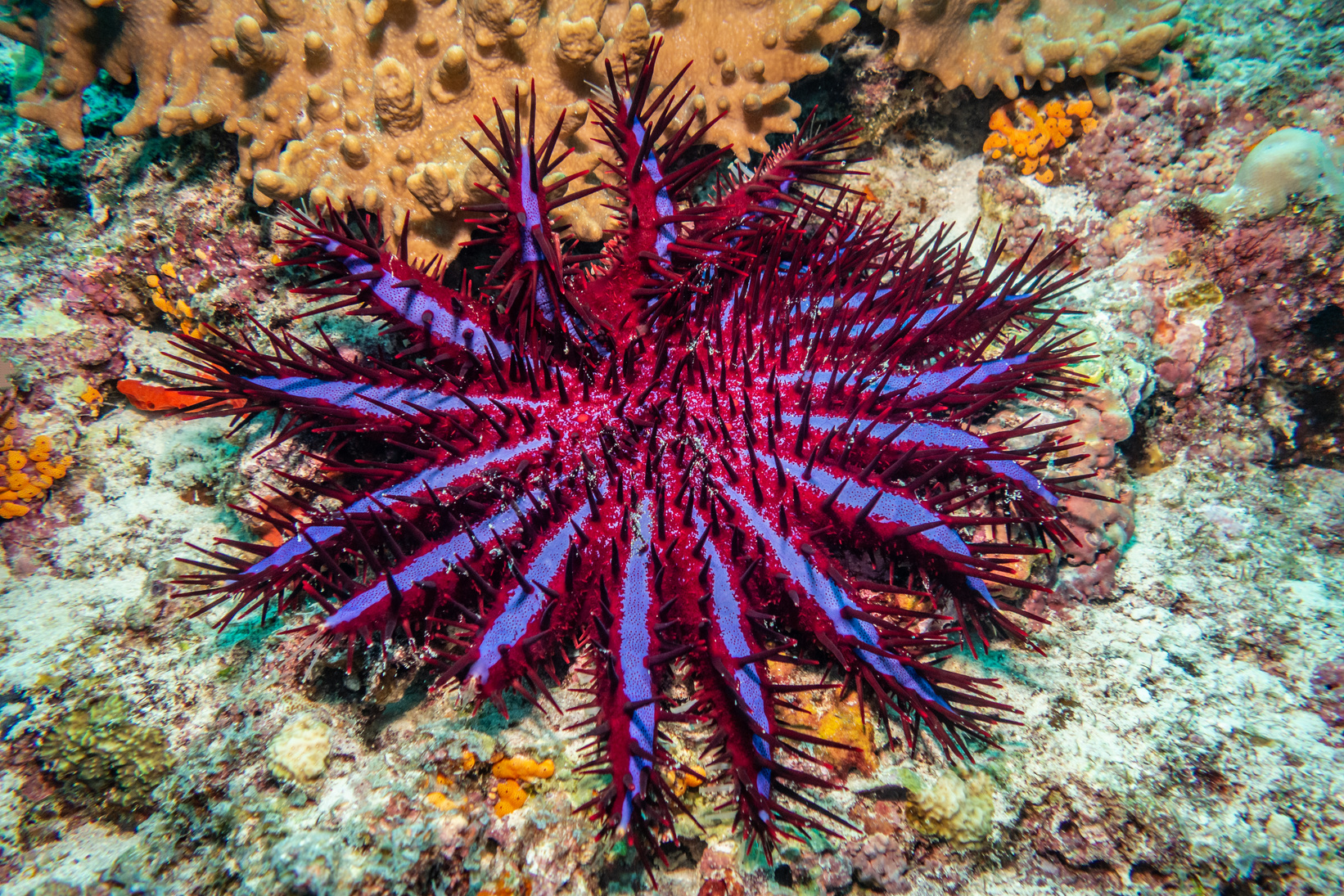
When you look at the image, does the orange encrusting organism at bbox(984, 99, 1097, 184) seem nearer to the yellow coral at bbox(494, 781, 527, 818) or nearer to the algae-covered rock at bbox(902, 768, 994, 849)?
the algae-covered rock at bbox(902, 768, 994, 849)

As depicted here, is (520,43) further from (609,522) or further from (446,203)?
(609,522)

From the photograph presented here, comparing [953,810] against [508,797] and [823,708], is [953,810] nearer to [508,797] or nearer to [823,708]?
[823,708]

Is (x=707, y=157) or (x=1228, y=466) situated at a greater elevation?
(x=707, y=157)

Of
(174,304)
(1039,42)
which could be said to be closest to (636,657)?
(174,304)

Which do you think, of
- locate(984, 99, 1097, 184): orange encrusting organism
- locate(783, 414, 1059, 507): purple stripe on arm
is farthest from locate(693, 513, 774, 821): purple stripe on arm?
locate(984, 99, 1097, 184): orange encrusting organism

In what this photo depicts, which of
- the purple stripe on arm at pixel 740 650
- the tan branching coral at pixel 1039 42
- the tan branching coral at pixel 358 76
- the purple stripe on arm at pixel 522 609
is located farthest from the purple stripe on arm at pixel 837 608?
the tan branching coral at pixel 1039 42

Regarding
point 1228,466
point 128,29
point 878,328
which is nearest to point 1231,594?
point 1228,466
